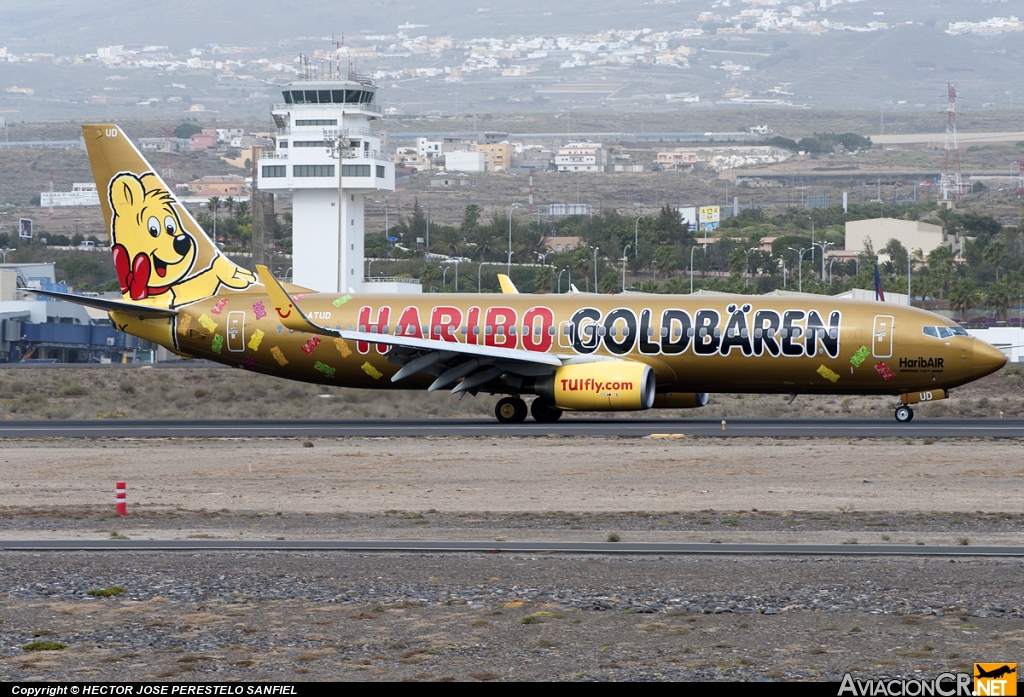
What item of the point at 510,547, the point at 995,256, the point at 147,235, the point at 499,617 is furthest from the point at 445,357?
the point at 995,256

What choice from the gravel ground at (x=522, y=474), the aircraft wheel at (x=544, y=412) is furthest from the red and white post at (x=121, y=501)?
the aircraft wheel at (x=544, y=412)

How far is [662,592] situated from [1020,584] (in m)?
4.03

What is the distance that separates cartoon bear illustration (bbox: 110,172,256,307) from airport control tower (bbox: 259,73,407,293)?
49539 mm

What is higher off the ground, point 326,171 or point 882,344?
point 326,171

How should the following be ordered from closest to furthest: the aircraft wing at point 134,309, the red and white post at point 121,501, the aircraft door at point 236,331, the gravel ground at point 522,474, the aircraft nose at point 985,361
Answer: the red and white post at point 121,501, the gravel ground at point 522,474, the aircraft nose at point 985,361, the aircraft wing at point 134,309, the aircraft door at point 236,331

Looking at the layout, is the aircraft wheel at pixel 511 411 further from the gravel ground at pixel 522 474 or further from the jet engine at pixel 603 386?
the gravel ground at pixel 522 474

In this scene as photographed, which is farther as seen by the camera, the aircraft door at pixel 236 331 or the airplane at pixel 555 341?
the aircraft door at pixel 236 331

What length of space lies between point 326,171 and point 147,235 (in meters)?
51.7

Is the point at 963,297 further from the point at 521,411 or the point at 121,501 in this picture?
the point at 121,501

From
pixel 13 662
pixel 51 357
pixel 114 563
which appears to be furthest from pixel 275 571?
pixel 51 357

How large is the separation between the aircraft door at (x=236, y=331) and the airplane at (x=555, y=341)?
3 centimetres

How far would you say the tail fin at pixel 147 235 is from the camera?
40.5 m

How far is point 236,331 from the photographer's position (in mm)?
38969

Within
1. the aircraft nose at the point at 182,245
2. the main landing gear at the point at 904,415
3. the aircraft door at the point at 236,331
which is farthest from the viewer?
the aircraft nose at the point at 182,245
